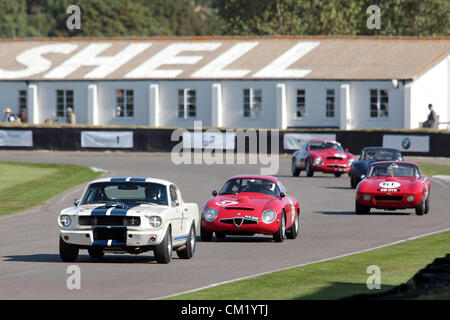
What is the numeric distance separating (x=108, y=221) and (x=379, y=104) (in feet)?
166

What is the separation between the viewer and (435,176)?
4234 cm

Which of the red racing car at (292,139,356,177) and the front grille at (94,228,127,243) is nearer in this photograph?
the front grille at (94,228,127,243)

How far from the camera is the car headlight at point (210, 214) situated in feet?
67.4

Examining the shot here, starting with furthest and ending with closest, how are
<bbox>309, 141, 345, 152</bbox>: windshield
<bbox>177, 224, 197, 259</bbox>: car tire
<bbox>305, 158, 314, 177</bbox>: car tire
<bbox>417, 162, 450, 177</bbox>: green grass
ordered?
<bbox>417, 162, 450, 177</bbox>: green grass, <bbox>309, 141, 345, 152</bbox>: windshield, <bbox>305, 158, 314, 177</bbox>: car tire, <bbox>177, 224, 197, 259</bbox>: car tire

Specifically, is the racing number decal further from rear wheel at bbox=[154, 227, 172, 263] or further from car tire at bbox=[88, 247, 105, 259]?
rear wheel at bbox=[154, 227, 172, 263]

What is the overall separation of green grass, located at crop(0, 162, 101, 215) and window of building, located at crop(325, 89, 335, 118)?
77.3 feet

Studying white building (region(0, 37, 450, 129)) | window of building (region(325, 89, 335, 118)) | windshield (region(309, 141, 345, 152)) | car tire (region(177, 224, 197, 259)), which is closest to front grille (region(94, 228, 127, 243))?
car tire (region(177, 224, 197, 259))

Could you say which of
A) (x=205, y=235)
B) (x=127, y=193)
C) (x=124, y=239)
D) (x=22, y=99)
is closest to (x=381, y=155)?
(x=205, y=235)

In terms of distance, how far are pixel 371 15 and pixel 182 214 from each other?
8350 centimetres

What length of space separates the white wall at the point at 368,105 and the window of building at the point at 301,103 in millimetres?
3136

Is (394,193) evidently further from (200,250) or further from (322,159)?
(322,159)

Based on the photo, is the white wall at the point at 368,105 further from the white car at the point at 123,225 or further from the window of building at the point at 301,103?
the white car at the point at 123,225

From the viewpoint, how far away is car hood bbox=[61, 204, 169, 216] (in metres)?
16.3

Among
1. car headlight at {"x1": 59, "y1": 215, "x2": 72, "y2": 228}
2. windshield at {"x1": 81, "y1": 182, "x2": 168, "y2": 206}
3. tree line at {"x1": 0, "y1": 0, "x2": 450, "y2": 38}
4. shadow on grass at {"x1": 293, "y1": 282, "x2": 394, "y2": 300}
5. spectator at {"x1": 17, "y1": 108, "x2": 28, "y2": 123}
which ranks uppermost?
tree line at {"x1": 0, "y1": 0, "x2": 450, "y2": 38}
